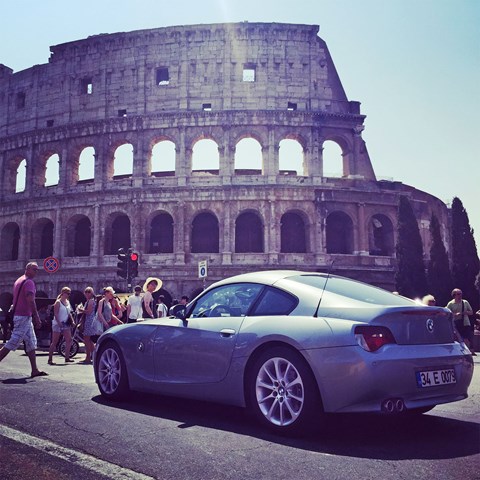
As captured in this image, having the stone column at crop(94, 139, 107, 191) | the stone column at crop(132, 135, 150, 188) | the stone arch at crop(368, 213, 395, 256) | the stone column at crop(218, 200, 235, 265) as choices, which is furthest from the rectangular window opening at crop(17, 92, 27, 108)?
the stone arch at crop(368, 213, 395, 256)

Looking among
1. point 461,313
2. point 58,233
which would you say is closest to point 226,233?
point 58,233

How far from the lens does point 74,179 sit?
96.5ft

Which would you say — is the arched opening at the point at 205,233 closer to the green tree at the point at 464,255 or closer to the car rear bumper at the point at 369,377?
the green tree at the point at 464,255

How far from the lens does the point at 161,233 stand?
90.1 feet

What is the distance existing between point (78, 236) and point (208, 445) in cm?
2707

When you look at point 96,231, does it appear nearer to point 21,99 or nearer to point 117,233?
point 117,233

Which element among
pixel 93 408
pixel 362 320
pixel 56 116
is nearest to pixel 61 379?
pixel 93 408

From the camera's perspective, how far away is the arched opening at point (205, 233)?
26.8 metres

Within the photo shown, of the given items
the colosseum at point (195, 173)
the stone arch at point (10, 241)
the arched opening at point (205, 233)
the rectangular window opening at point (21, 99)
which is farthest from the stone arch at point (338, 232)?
the rectangular window opening at point (21, 99)

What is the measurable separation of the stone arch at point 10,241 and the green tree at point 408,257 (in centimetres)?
2211

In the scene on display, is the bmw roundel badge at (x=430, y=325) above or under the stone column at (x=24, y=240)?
under

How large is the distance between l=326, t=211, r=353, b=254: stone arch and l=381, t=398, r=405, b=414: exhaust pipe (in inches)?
926

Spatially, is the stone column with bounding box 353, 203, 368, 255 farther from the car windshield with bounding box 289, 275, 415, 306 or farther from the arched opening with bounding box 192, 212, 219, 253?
the car windshield with bounding box 289, 275, 415, 306

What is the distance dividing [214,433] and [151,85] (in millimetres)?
27125
